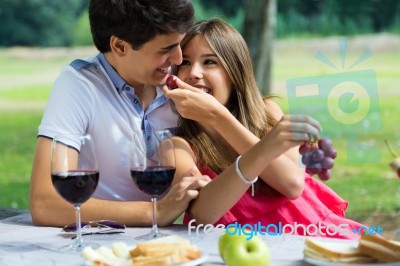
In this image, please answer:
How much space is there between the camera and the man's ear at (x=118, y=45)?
234 cm

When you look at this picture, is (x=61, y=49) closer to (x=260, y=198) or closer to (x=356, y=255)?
(x=260, y=198)

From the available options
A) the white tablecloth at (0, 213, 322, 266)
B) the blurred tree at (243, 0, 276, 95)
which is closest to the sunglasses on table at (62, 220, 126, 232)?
the white tablecloth at (0, 213, 322, 266)

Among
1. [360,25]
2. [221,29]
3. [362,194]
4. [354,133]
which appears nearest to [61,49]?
[360,25]

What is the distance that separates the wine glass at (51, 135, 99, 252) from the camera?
6.09 feet

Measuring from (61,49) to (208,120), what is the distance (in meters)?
8.35

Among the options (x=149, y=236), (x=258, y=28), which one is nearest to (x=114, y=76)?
(x=149, y=236)

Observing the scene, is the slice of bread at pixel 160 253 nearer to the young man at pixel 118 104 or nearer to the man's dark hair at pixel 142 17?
the young man at pixel 118 104

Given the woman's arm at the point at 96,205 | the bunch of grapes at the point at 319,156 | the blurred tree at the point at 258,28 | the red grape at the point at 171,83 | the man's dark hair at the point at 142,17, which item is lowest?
the woman's arm at the point at 96,205

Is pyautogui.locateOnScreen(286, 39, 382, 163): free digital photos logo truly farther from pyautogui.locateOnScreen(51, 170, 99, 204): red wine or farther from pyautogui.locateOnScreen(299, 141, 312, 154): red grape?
pyautogui.locateOnScreen(51, 170, 99, 204): red wine

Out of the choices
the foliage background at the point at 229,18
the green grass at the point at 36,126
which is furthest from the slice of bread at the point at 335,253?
the foliage background at the point at 229,18

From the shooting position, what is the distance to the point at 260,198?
2.36 metres

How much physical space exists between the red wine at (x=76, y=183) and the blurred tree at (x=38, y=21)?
816 centimetres

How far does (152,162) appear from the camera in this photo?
1.94 metres

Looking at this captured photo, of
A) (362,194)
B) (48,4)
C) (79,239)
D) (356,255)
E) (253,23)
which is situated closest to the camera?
(356,255)
